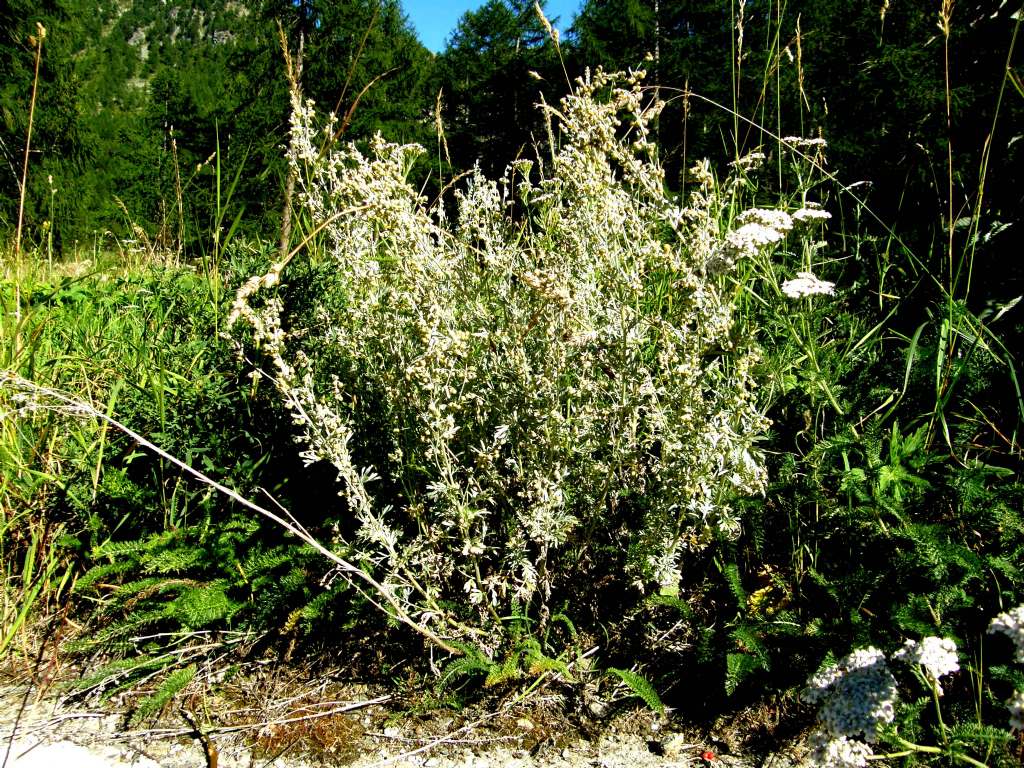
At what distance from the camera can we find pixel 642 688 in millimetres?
1890

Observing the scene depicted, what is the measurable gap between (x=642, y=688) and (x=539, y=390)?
31.9 inches

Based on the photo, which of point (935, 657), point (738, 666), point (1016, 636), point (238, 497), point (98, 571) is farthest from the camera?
point (98, 571)

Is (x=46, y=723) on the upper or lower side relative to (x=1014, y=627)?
lower

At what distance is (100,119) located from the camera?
88.4 ft

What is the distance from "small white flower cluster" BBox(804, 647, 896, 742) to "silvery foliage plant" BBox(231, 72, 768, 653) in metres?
0.52

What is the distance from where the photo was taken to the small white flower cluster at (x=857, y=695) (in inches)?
54.4

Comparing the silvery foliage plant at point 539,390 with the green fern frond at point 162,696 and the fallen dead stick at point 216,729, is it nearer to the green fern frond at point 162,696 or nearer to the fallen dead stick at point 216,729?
the fallen dead stick at point 216,729

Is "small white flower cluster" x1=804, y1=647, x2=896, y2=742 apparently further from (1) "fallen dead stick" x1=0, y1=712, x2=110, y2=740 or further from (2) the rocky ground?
(1) "fallen dead stick" x1=0, y1=712, x2=110, y2=740

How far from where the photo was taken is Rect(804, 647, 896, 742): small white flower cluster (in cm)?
138

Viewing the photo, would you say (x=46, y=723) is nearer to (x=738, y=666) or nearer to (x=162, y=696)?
(x=162, y=696)

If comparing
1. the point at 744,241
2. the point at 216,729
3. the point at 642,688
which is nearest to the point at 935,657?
the point at 642,688

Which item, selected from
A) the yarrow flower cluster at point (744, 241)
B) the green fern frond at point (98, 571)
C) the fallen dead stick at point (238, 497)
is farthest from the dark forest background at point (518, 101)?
the green fern frond at point (98, 571)

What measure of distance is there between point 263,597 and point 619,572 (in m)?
1.10

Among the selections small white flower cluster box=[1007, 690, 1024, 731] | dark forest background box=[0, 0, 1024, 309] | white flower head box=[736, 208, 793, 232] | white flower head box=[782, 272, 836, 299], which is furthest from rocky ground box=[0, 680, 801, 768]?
dark forest background box=[0, 0, 1024, 309]
